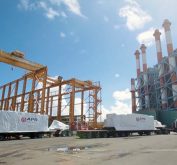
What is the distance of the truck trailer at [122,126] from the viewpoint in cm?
3042

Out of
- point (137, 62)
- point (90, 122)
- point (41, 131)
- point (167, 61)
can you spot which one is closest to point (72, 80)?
point (90, 122)

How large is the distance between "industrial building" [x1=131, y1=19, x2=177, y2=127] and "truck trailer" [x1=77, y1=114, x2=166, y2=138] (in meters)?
18.4

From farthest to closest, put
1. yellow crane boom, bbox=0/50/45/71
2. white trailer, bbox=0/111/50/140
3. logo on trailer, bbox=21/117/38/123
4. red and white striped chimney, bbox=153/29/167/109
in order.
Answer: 1. red and white striped chimney, bbox=153/29/167/109
2. yellow crane boom, bbox=0/50/45/71
3. logo on trailer, bbox=21/117/38/123
4. white trailer, bbox=0/111/50/140

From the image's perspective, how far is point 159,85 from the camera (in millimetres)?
64188

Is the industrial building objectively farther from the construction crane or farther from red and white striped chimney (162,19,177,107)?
the construction crane

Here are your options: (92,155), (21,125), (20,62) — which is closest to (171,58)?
(20,62)

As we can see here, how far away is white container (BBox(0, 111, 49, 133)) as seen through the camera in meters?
26.2

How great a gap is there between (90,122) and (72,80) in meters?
9.29

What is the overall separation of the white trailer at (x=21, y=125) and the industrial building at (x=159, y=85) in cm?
3074

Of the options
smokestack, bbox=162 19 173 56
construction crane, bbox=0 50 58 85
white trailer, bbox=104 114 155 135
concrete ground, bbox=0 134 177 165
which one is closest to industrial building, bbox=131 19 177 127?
smokestack, bbox=162 19 173 56

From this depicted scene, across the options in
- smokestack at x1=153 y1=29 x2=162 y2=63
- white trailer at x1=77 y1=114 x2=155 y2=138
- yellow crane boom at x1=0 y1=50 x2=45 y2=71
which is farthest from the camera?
smokestack at x1=153 y1=29 x2=162 y2=63

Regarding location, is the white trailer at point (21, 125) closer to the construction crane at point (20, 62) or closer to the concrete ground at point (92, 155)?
the construction crane at point (20, 62)

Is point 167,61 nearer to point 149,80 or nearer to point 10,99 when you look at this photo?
point 149,80

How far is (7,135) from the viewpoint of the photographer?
26.6 m
